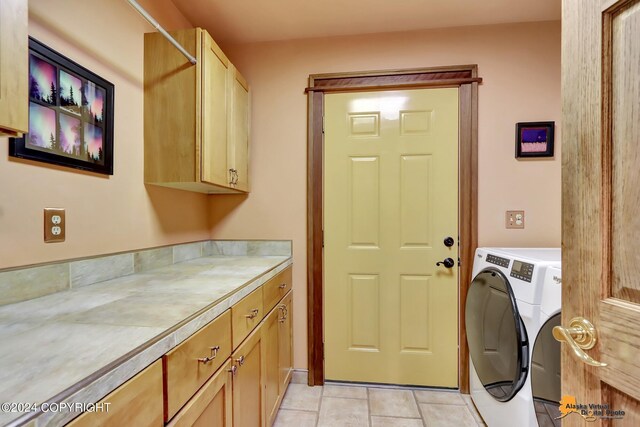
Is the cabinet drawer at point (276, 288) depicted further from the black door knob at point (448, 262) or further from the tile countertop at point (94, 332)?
the black door knob at point (448, 262)

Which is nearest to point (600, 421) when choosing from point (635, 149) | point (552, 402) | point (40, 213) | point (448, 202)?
point (635, 149)

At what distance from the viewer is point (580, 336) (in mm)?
617

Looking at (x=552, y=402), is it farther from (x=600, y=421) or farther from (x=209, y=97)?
(x=209, y=97)

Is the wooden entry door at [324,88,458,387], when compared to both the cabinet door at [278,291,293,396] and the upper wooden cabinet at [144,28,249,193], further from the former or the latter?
the upper wooden cabinet at [144,28,249,193]

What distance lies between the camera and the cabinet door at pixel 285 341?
1771 mm

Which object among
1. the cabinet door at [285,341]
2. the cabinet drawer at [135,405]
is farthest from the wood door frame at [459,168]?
the cabinet drawer at [135,405]

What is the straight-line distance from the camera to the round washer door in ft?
4.24

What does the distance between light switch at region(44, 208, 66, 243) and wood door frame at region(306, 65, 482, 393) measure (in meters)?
1.34

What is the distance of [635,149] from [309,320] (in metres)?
1.92

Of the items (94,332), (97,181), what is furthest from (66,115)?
(94,332)

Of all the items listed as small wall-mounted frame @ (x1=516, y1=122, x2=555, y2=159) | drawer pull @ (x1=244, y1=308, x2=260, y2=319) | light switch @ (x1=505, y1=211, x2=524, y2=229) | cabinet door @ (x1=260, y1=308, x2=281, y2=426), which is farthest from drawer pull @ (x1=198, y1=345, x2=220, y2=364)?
small wall-mounted frame @ (x1=516, y1=122, x2=555, y2=159)

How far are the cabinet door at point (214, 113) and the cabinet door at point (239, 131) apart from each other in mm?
88

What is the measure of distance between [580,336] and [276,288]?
137 cm

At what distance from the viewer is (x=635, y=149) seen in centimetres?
53
